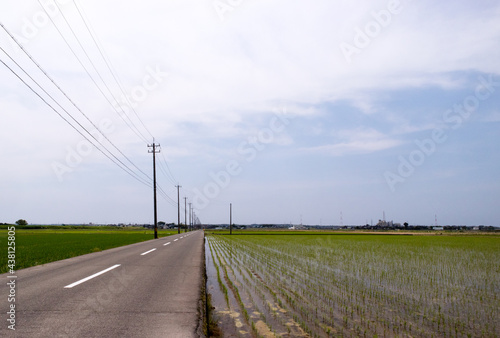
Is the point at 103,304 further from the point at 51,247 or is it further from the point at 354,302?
the point at 51,247

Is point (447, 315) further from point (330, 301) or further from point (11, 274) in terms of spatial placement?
point (11, 274)

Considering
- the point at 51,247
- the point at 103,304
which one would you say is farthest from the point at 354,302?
the point at 51,247

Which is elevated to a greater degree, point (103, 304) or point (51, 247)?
point (103, 304)

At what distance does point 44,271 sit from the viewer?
34.3 feet

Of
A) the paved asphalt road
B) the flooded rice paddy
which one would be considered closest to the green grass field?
the paved asphalt road

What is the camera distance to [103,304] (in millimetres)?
6199

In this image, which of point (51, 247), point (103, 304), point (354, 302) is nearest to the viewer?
point (103, 304)

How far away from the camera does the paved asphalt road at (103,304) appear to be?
15.6ft

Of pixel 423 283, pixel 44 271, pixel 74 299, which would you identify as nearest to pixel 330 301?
pixel 423 283

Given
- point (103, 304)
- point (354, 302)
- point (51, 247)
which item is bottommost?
point (51, 247)

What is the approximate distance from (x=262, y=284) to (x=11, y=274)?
7470mm

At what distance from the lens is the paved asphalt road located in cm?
475

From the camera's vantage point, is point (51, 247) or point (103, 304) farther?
point (51, 247)

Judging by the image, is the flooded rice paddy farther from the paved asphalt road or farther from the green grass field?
the green grass field
